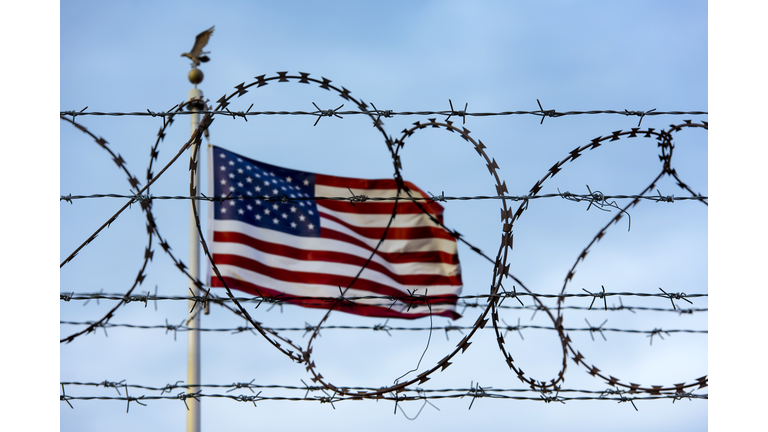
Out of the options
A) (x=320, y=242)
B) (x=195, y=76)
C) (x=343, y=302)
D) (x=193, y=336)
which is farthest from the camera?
(x=320, y=242)

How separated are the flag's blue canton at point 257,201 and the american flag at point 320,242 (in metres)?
0.01

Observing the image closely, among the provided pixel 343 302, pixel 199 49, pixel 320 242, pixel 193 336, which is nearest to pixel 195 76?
pixel 199 49

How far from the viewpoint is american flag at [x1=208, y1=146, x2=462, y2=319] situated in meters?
9.17

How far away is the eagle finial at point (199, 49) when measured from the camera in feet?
30.9

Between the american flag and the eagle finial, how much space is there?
117 centimetres

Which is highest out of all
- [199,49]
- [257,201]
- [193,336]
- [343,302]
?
[199,49]

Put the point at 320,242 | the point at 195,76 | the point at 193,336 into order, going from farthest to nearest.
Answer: the point at 320,242 → the point at 195,76 → the point at 193,336

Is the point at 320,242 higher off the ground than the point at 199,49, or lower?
lower

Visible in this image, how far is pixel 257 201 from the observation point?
9328 mm

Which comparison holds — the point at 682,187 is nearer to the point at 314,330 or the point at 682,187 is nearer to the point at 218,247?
the point at 314,330

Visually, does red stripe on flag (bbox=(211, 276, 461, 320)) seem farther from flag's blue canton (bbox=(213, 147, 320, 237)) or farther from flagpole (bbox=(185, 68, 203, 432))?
flag's blue canton (bbox=(213, 147, 320, 237))

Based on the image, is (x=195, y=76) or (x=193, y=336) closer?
(x=193, y=336)

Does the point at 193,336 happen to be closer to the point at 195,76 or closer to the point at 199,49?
the point at 195,76

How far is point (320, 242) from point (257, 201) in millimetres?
1054
